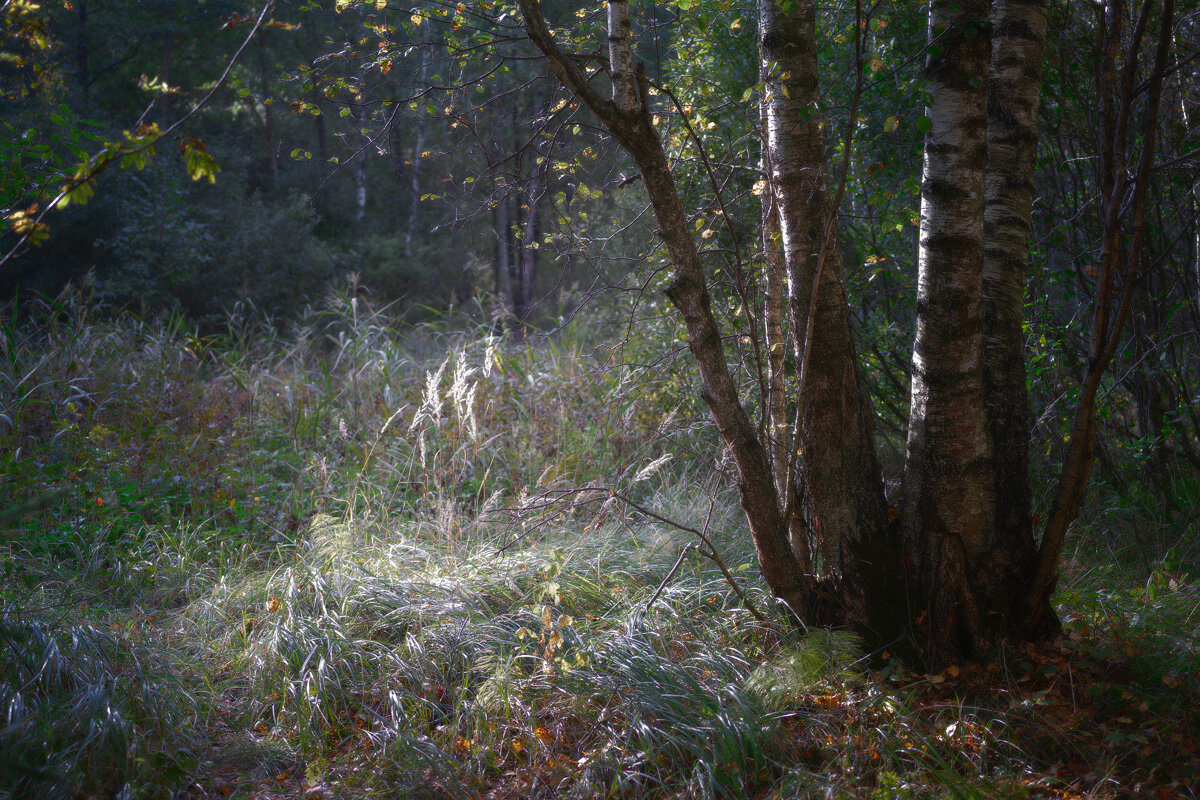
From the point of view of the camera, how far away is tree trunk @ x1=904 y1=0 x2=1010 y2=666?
2.64 m

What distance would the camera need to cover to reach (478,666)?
298 cm

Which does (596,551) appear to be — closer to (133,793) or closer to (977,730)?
(977,730)

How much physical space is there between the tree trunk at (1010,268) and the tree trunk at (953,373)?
8cm

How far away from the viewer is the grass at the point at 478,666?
2402mm

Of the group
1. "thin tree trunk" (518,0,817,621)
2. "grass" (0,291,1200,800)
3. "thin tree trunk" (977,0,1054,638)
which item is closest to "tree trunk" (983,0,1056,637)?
"thin tree trunk" (977,0,1054,638)

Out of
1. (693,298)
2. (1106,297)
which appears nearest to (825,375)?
(693,298)

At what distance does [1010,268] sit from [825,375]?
0.84 m

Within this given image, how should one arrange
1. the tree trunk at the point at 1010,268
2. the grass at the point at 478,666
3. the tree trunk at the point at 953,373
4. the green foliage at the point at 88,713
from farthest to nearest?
1. the tree trunk at the point at 1010,268
2. the tree trunk at the point at 953,373
3. the grass at the point at 478,666
4. the green foliage at the point at 88,713

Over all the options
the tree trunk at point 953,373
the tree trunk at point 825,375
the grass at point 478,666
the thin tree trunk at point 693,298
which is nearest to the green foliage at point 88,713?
the grass at point 478,666

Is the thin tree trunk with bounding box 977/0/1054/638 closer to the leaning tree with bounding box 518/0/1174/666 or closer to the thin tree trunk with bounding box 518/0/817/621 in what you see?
the leaning tree with bounding box 518/0/1174/666

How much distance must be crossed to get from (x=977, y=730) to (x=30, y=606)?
402 centimetres

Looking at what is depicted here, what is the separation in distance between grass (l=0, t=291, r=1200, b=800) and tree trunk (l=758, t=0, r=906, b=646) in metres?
0.29

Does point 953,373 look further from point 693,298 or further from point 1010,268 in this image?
point 693,298

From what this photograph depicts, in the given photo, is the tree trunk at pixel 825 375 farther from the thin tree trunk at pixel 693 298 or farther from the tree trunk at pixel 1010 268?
the tree trunk at pixel 1010 268
